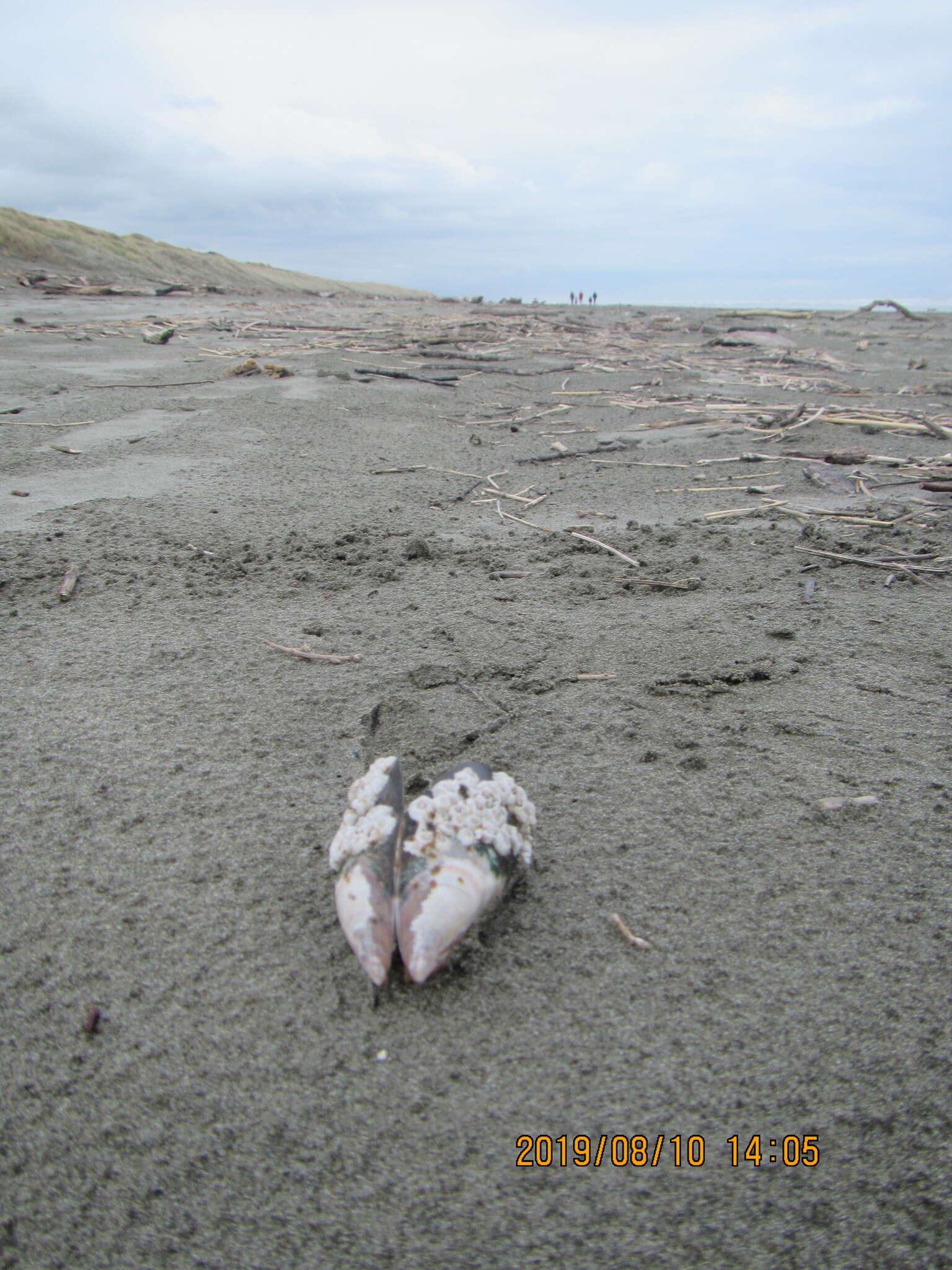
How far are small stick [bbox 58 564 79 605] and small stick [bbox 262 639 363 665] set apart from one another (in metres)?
0.82

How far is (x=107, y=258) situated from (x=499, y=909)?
23.2 m

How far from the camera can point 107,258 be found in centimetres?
2003

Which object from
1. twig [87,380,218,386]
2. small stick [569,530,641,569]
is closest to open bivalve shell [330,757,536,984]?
small stick [569,530,641,569]

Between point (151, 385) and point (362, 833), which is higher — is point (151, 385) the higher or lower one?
the higher one

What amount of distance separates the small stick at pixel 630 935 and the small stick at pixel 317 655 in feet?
3.94

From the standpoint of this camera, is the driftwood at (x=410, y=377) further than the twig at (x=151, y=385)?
Yes

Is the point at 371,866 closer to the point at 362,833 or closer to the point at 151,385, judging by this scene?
the point at 362,833

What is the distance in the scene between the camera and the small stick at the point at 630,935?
142 centimetres

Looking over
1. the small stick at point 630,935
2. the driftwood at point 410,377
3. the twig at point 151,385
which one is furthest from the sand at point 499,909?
the driftwood at point 410,377

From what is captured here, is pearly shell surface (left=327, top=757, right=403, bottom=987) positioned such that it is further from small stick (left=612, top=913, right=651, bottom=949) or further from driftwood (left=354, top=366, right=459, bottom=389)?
driftwood (left=354, top=366, right=459, bottom=389)

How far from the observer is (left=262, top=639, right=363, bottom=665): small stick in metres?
2.38

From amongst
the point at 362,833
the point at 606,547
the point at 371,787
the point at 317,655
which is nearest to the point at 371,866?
the point at 362,833

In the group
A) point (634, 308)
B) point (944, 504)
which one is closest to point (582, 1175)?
point (944, 504)

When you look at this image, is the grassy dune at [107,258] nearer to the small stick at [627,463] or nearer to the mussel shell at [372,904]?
the small stick at [627,463]
